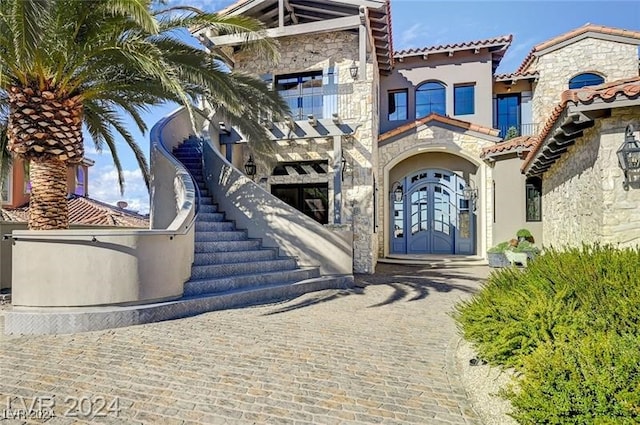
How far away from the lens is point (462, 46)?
15.3 m

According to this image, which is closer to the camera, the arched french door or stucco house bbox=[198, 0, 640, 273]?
stucco house bbox=[198, 0, 640, 273]

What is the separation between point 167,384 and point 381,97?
15241mm

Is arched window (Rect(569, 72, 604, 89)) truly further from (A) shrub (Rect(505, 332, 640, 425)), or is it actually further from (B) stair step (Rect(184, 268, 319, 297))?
(A) shrub (Rect(505, 332, 640, 425))

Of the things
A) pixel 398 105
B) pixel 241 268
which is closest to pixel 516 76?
pixel 398 105

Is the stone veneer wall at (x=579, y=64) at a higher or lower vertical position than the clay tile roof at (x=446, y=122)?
higher

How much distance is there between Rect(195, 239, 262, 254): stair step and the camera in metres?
7.88

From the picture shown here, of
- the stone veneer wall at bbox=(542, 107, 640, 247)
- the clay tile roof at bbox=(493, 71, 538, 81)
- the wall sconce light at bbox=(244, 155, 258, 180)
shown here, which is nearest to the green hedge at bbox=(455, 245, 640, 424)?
the stone veneer wall at bbox=(542, 107, 640, 247)

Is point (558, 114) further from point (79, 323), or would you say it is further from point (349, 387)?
point (79, 323)

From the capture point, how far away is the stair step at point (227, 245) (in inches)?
310

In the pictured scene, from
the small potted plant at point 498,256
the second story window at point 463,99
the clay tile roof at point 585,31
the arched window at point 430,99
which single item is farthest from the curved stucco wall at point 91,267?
the clay tile roof at point 585,31

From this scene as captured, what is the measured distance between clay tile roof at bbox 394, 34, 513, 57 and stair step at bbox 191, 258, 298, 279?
11372mm

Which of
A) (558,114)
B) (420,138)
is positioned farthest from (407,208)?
(558,114)

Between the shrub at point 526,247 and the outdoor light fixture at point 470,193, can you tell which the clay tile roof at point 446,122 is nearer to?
the outdoor light fixture at point 470,193

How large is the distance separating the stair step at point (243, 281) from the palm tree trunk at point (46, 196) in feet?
8.23
